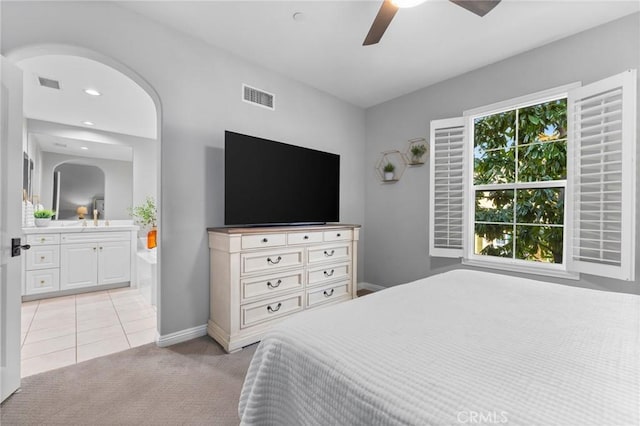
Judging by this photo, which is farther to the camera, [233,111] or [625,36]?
[233,111]

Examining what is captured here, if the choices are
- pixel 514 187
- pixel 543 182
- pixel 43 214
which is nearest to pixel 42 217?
pixel 43 214

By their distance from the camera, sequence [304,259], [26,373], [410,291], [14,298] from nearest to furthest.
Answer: [410,291]
[14,298]
[26,373]
[304,259]

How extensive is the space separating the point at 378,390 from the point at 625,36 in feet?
10.6

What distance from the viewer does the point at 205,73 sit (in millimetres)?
2520

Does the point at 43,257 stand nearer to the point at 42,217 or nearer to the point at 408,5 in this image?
the point at 42,217

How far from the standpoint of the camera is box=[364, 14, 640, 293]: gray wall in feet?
7.24

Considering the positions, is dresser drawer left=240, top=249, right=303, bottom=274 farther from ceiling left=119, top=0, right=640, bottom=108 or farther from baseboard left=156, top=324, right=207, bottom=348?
ceiling left=119, top=0, right=640, bottom=108

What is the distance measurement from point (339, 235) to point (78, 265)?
3676 millimetres

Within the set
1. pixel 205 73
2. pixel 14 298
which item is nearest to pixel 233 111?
pixel 205 73

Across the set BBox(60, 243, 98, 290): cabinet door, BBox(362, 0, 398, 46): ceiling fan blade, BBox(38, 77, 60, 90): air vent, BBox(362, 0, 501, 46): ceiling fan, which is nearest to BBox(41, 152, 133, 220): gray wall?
BBox(60, 243, 98, 290): cabinet door

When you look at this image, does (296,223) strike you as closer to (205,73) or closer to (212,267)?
(212,267)

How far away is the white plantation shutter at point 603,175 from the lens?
77.9 inches

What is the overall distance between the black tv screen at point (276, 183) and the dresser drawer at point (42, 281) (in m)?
3.05

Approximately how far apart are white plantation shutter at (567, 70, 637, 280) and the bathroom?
3.54 metres
